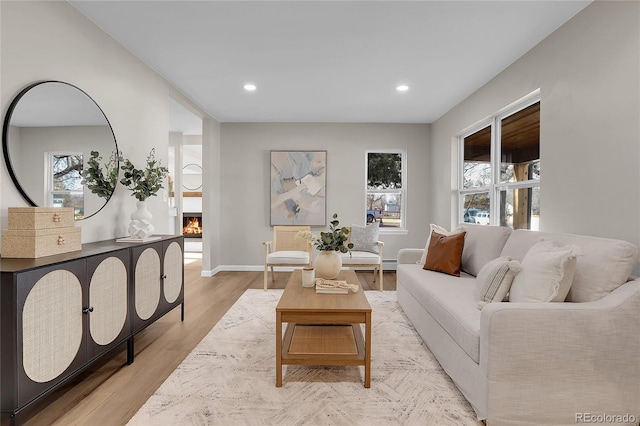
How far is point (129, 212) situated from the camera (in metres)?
3.06

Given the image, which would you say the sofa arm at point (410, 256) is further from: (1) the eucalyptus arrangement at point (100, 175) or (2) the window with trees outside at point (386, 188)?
(1) the eucalyptus arrangement at point (100, 175)

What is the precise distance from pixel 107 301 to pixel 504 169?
153 inches

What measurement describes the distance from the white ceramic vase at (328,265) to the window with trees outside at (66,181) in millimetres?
1857

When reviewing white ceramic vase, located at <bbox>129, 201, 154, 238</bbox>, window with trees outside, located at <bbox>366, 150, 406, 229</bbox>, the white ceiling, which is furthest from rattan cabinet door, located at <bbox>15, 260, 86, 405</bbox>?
window with trees outside, located at <bbox>366, 150, 406, 229</bbox>

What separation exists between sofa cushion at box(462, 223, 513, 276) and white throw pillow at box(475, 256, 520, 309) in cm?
86

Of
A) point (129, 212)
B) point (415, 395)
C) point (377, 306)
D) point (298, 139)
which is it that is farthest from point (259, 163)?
point (415, 395)

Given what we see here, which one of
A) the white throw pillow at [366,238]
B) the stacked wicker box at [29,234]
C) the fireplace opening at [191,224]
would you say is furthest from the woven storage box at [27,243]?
the fireplace opening at [191,224]

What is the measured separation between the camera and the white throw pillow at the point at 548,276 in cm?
176

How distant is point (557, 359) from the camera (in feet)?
5.27

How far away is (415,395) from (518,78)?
295 centimetres

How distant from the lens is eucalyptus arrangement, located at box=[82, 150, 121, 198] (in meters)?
2.49

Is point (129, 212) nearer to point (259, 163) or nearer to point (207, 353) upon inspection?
point (207, 353)

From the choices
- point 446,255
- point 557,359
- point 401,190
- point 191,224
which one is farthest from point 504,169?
point 191,224

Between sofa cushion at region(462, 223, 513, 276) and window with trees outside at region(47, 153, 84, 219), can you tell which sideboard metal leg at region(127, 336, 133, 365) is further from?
sofa cushion at region(462, 223, 513, 276)
